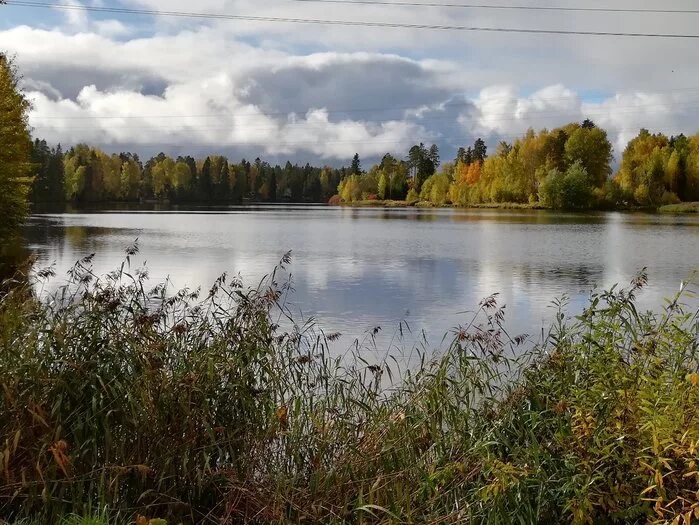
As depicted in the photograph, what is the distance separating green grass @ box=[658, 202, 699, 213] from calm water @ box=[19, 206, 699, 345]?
3804 cm

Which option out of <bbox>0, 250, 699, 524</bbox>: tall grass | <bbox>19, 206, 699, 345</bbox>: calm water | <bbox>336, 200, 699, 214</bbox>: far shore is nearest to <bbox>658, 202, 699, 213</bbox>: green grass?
<bbox>336, 200, 699, 214</bbox>: far shore

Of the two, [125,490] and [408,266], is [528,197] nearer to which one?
[408,266]

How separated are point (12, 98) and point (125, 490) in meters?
30.0

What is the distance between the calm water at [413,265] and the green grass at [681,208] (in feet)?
125

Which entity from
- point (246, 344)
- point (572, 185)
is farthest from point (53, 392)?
point (572, 185)

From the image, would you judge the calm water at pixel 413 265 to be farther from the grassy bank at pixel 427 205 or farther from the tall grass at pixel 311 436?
the grassy bank at pixel 427 205

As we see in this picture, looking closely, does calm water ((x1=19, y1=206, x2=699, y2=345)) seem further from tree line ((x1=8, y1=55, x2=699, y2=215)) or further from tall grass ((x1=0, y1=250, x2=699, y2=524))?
tree line ((x1=8, y1=55, x2=699, y2=215))

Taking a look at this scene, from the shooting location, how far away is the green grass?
7288 cm

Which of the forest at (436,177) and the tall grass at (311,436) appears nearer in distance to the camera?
the tall grass at (311,436)

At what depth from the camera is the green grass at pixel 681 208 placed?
72.9 metres

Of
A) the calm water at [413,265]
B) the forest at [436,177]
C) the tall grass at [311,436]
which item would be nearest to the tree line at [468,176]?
the forest at [436,177]

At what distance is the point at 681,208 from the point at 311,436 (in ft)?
251

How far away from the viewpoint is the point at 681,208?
73.0 metres

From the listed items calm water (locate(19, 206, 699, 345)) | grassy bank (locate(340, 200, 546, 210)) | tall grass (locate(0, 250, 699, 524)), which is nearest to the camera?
tall grass (locate(0, 250, 699, 524))
